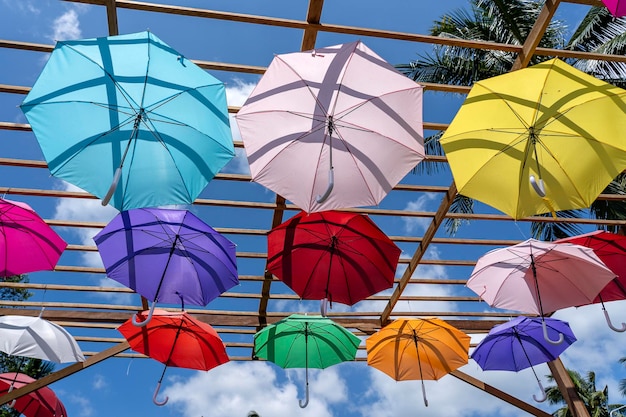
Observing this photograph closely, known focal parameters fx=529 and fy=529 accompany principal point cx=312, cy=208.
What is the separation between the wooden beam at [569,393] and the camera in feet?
32.2

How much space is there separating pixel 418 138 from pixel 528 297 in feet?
10.1

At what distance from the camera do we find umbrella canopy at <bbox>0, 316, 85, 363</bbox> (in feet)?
21.9

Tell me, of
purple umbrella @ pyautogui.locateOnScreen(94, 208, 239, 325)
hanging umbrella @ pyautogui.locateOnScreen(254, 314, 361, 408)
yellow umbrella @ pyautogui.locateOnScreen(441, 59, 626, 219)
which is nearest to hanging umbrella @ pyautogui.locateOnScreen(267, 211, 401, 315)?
purple umbrella @ pyautogui.locateOnScreen(94, 208, 239, 325)

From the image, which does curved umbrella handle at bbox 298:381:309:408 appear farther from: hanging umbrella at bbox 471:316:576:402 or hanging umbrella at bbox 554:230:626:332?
hanging umbrella at bbox 554:230:626:332

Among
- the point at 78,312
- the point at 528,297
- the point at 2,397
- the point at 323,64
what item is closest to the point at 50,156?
the point at 323,64

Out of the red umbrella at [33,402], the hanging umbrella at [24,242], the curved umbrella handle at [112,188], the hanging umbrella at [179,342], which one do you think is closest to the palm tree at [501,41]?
the hanging umbrella at [179,342]

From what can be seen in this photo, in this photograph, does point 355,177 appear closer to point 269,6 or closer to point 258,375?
point 269,6

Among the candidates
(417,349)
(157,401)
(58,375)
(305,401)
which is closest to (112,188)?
(157,401)

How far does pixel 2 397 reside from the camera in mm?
7863

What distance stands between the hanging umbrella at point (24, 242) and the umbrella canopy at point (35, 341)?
140 centimetres

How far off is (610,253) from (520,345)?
218cm

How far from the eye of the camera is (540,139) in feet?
12.8

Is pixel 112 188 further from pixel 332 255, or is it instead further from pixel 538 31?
pixel 538 31

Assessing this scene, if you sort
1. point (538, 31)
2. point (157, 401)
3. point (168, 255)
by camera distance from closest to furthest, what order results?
point (168, 255), point (538, 31), point (157, 401)
